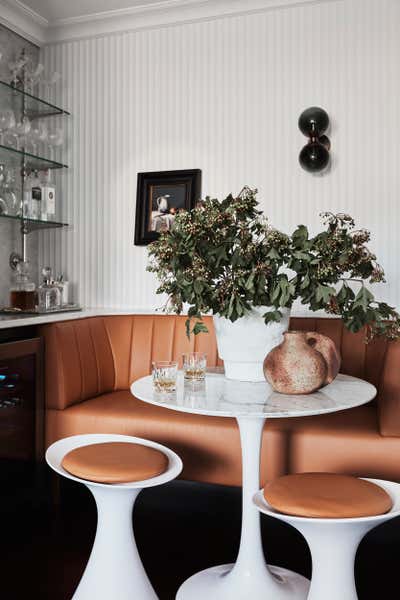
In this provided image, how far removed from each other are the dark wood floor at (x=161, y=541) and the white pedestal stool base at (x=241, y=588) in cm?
9

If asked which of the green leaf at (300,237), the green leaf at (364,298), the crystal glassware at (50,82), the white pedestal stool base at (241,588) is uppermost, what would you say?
the crystal glassware at (50,82)

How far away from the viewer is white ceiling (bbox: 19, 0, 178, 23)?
348 centimetres

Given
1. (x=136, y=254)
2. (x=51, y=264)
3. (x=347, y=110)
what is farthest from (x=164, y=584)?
(x=347, y=110)

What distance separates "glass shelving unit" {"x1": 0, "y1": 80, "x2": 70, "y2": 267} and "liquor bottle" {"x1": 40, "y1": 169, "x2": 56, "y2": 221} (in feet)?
0.16

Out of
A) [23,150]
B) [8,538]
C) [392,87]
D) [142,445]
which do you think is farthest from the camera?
[23,150]

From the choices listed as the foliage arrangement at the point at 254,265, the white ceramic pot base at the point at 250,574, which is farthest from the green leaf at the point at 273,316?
the white ceramic pot base at the point at 250,574

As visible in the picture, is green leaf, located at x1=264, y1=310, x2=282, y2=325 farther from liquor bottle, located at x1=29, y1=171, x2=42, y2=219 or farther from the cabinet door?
liquor bottle, located at x1=29, y1=171, x2=42, y2=219

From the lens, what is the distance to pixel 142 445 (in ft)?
6.81

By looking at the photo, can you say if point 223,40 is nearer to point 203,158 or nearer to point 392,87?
point 203,158

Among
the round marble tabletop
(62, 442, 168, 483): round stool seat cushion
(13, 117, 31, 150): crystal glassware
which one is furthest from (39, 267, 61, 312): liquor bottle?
(62, 442, 168, 483): round stool seat cushion

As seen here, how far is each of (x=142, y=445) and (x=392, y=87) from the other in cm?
235

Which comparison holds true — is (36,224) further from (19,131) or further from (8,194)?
(19,131)

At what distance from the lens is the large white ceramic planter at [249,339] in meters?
2.04

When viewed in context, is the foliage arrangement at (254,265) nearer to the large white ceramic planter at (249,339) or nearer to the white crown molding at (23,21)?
the large white ceramic planter at (249,339)
